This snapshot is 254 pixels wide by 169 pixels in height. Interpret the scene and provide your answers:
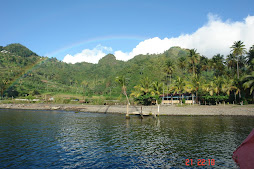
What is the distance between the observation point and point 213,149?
1989cm

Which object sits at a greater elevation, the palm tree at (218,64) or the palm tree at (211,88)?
the palm tree at (218,64)

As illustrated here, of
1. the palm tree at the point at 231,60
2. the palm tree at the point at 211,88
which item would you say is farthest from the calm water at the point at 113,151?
the palm tree at the point at 231,60

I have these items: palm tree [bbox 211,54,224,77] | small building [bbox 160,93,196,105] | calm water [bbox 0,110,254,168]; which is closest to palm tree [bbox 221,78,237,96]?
small building [bbox 160,93,196,105]

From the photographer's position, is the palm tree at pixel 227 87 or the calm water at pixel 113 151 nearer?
the calm water at pixel 113 151

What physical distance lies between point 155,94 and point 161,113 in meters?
20.7

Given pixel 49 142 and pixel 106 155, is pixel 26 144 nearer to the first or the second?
pixel 49 142

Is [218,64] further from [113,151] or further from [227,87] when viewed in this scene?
[113,151]

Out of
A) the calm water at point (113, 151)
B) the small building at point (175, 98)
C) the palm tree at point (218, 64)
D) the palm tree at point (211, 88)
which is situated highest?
the palm tree at point (218, 64)
